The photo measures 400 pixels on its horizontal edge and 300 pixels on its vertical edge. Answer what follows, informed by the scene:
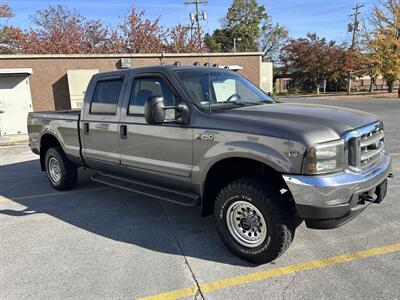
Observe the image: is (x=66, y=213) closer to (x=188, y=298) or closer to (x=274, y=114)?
(x=188, y=298)

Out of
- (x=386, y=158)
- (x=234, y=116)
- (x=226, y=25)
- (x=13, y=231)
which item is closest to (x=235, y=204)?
(x=234, y=116)

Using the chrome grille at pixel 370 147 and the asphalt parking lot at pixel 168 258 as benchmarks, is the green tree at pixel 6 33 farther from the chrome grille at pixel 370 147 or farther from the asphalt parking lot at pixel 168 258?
the chrome grille at pixel 370 147

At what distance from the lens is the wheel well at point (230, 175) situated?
3.48m

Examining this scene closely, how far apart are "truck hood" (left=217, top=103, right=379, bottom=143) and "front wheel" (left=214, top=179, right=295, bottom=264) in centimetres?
60

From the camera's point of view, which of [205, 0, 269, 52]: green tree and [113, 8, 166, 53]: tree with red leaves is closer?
[113, 8, 166, 53]: tree with red leaves

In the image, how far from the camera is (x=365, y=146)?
3.29m

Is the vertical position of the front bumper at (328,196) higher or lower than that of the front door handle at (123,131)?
lower

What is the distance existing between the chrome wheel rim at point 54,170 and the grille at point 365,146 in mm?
4847

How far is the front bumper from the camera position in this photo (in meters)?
2.91

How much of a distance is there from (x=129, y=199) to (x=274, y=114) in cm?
310

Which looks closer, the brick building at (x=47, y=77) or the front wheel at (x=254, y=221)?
the front wheel at (x=254, y=221)

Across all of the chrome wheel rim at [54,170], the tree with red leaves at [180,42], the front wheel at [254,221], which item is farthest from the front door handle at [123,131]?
the tree with red leaves at [180,42]

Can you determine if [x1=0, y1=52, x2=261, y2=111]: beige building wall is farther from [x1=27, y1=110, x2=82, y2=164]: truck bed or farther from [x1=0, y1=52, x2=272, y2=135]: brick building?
[x1=27, y1=110, x2=82, y2=164]: truck bed

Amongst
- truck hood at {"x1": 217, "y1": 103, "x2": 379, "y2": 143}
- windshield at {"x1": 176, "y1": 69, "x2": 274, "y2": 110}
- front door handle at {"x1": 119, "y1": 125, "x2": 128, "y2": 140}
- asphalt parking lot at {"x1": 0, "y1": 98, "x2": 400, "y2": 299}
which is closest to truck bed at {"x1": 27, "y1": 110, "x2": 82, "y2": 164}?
asphalt parking lot at {"x1": 0, "y1": 98, "x2": 400, "y2": 299}
